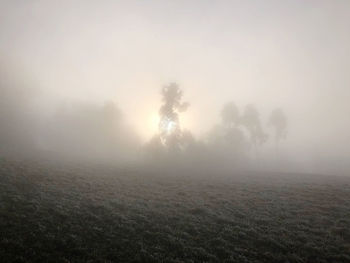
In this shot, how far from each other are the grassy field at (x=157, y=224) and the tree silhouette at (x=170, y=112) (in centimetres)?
4556

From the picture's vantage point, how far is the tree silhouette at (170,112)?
279 ft

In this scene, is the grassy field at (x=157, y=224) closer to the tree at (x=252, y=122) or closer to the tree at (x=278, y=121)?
the tree at (x=252, y=122)

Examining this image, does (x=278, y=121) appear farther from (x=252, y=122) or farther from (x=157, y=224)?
(x=157, y=224)

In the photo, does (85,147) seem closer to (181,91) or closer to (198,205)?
(181,91)

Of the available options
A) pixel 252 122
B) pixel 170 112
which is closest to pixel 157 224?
pixel 170 112

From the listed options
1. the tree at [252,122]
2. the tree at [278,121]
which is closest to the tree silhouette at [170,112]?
the tree at [252,122]

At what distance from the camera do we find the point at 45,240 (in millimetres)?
16734

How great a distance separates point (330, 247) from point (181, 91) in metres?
70.3

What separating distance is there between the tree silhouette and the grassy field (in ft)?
149

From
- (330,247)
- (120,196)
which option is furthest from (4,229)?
(330,247)

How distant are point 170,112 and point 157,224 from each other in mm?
64058

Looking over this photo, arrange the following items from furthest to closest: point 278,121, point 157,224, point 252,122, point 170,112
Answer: point 278,121
point 252,122
point 170,112
point 157,224

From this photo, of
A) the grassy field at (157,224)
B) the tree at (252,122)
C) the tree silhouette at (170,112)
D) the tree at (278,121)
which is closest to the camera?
the grassy field at (157,224)

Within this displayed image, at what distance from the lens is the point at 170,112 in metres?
85.4
